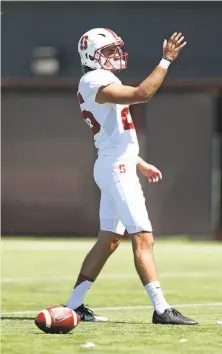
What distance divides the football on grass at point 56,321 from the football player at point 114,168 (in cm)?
99

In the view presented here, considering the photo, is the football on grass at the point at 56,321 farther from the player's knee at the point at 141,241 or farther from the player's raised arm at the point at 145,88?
the player's raised arm at the point at 145,88

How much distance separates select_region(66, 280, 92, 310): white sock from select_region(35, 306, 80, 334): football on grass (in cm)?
125

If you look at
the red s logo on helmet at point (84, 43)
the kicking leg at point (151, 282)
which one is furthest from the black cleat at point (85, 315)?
the red s logo on helmet at point (84, 43)

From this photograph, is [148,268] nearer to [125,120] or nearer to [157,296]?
[157,296]

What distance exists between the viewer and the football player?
33.3ft

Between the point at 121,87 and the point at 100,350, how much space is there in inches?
101

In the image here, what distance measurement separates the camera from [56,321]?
932 centimetres

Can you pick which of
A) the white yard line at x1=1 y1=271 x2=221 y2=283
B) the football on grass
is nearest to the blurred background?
the white yard line at x1=1 y1=271 x2=221 y2=283

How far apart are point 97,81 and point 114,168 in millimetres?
738

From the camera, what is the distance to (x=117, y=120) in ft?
34.3

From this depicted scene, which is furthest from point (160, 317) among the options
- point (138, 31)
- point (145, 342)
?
point (138, 31)

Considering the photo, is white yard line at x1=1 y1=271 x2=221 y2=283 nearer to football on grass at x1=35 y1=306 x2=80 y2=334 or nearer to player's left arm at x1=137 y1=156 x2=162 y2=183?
player's left arm at x1=137 y1=156 x2=162 y2=183

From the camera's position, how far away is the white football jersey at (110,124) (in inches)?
410

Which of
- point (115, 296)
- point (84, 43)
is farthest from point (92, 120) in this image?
point (115, 296)
